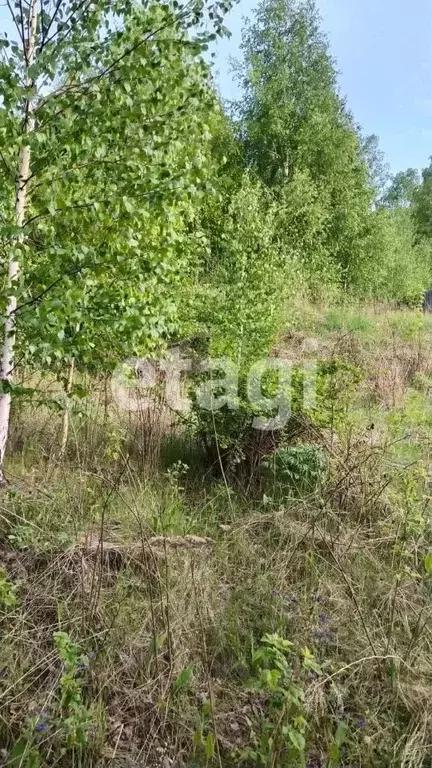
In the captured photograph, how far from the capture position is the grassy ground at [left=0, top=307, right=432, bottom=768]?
1.80m

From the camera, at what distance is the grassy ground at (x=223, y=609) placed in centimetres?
180

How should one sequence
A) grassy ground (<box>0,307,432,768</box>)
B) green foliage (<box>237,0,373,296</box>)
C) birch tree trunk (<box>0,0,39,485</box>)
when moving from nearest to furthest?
grassy ground (<box>0,307,432,768</box>), birch tree trunk (<box>0,0,39,485</box>), green foliage (<box>237,0,373,296</box>)

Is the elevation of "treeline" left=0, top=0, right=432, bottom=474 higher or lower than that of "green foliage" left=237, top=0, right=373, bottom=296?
lower

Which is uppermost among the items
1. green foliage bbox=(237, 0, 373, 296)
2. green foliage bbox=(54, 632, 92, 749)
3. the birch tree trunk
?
green foliage bbox=(237, 0, 373, 296)

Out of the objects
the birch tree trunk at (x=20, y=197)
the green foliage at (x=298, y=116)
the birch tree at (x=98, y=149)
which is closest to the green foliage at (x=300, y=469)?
the birch tree at (x=98, y=149)

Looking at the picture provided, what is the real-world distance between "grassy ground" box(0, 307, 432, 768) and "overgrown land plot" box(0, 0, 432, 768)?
0.01m

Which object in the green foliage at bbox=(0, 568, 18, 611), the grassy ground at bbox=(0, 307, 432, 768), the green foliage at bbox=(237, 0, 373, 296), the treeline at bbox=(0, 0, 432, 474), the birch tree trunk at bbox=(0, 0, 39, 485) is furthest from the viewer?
the green foliage at bbox=(237, 0, 373, 296)

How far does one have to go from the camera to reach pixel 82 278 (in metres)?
2.61

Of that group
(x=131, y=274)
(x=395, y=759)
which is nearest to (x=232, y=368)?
(x=131, y=274)

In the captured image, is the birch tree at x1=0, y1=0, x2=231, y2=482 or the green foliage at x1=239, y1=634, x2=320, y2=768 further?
the birch tree at x1=0, y1=0, x2=231, y2=482

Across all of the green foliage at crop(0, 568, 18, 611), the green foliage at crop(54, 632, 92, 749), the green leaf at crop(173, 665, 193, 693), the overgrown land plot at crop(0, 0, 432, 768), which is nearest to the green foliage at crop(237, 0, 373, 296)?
the overgrown land plot at crop(0, 0, 432, 768)

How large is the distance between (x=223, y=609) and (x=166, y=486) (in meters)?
1.19

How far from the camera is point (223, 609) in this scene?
2.40 metres

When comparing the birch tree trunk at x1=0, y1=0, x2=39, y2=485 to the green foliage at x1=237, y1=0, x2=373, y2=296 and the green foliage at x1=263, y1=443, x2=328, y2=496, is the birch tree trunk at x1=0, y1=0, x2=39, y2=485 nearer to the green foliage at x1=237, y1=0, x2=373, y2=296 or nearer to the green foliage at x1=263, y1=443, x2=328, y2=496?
the green foliage at x1=263, y1=443, x2=328, y2=496
